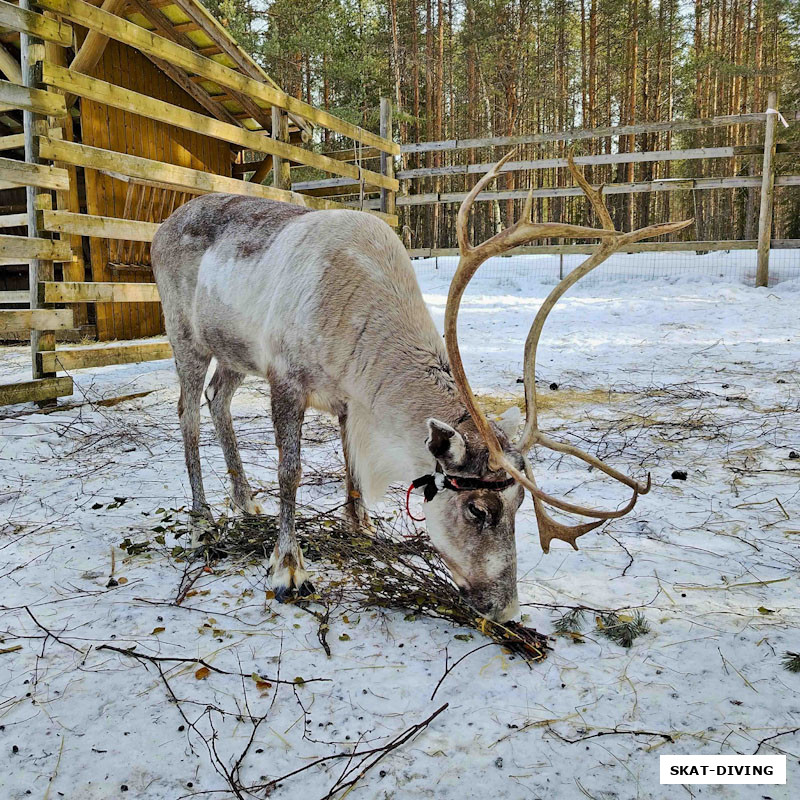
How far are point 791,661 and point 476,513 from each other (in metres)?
1.03

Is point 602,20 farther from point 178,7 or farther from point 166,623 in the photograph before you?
point 166,623

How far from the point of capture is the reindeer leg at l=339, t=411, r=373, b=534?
2.90 m

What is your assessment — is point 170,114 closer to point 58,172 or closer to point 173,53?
point 173,53

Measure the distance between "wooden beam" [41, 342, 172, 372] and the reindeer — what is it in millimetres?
2000

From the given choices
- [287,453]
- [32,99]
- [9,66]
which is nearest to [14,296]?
[9,66]

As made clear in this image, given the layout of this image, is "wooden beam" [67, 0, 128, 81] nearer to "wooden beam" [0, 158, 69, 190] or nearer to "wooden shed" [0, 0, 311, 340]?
"wooden shed" [0, 0, 311, 340]

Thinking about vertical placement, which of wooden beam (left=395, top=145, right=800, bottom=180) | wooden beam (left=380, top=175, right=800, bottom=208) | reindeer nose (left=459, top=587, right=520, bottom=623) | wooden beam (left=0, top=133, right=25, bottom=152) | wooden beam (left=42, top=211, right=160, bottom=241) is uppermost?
wooden beam (left=395, top=145, right=800, bottom=180)

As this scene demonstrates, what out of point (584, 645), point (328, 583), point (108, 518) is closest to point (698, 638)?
point (584, 645)

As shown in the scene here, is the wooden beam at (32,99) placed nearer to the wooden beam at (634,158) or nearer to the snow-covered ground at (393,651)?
the snow-covered ground at (393,651)

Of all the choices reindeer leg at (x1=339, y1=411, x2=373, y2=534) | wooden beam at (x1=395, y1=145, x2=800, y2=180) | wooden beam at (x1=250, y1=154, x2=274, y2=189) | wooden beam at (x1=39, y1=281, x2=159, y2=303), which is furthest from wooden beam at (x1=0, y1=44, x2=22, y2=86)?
wooden beam at (x1=395, y1=145, x2=800, y2=180)

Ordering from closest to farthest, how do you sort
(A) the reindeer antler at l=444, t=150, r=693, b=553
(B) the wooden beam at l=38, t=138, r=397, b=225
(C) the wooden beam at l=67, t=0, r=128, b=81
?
(A) the reindeer antler at l=444, t=150, r=693, b=553 < (B) the wooden beam at l=38, t=138, r=397, b=225 < (C) the wooden beam at l=67, t=0, r=128, b=81

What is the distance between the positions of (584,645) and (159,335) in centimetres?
840

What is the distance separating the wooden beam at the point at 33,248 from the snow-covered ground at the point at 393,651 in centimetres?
131

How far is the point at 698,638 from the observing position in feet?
6.89
